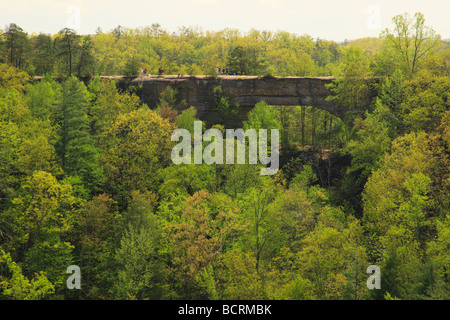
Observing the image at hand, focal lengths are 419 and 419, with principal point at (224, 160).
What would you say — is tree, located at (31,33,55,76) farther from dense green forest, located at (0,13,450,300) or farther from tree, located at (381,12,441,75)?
tree, located at (381,12,441,75)

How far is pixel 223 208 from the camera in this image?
33.2 m

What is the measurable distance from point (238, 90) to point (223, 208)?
2530 cm

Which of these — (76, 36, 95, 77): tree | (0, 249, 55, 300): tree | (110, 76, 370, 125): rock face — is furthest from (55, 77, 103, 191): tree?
(76, 36, 95, 77): tree

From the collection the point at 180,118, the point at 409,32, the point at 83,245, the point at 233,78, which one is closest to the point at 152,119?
the point at 180,118

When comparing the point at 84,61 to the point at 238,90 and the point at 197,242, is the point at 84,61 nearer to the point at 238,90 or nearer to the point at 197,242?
the point at 238,90

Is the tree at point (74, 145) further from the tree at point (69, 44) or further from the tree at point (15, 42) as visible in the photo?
the tree at point (15, 42)

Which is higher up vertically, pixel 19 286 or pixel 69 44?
pixel 69 44

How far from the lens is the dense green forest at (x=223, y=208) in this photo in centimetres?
2581

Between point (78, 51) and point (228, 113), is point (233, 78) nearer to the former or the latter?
point (228, 113)

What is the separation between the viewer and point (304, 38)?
119m

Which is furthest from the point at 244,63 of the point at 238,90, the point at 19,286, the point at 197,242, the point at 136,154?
the point at 19,286

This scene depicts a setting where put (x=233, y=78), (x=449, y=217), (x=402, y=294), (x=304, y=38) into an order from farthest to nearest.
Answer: (x=304, y=38) → (x=233, y=78) → (x=449, y=217) → (x=402, y=294)

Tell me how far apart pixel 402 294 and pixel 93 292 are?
63.7ft

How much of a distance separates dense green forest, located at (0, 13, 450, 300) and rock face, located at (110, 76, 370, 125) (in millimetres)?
5546
